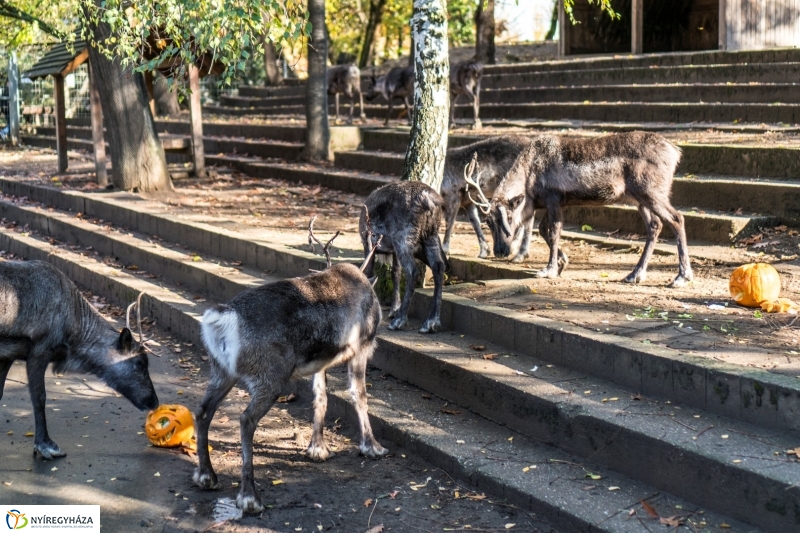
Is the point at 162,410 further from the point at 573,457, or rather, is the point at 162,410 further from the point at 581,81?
the point at 581,81

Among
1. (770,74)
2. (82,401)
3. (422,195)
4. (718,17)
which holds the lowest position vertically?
(82,401)

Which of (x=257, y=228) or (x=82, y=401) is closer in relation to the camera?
(x=82, y=401)

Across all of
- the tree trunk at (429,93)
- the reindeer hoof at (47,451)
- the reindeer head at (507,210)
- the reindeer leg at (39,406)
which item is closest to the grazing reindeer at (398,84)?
the reindeer head at (507,210)

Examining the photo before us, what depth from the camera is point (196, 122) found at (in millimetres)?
16609

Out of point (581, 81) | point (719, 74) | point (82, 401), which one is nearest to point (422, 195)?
point (82, 401)

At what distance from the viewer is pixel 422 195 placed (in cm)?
786

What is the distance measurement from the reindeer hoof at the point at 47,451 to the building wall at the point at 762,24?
49.3 feet

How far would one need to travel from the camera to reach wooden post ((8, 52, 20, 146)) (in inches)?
1104

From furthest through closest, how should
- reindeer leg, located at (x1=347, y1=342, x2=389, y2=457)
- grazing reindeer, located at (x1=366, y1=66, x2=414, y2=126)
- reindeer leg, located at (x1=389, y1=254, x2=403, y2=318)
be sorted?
grazing reindeer, located at (x1=366, y1=66, x2=414, y2=126), reindeer leg, located at (x1=389, y1=254, x2=403, y2=318), reindeer leg, located at (x1=347, y1=342, x2=389, y2=457)

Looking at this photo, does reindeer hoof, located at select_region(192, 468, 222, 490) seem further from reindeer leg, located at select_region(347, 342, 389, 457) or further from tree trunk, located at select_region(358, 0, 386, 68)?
tree trunk, located at select_region(358, 0, 386, 68)

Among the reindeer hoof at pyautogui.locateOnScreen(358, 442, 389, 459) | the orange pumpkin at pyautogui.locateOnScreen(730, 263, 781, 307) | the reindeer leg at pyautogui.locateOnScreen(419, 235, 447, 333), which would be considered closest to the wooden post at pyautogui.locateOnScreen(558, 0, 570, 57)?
the reindeer leg at pyautogui.locateOnScreen(419, 235, 447, 333)

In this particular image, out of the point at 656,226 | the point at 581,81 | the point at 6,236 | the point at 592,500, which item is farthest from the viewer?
the point at 581,81

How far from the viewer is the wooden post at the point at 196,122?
637 inches

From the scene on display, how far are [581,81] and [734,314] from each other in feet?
38.9
